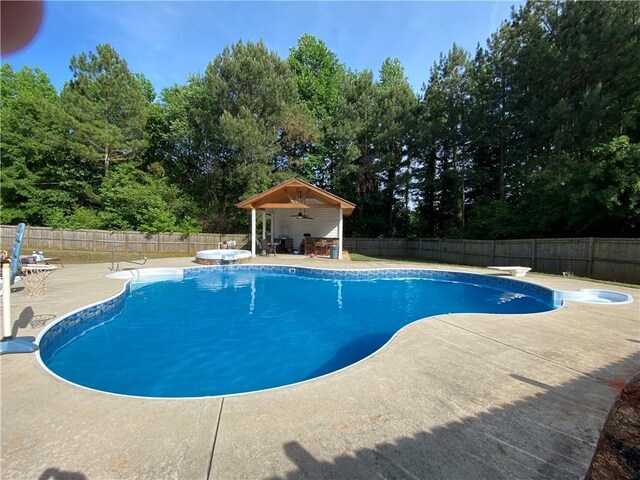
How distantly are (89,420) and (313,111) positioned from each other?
27.0 m

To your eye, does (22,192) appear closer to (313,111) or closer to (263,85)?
(263,85)

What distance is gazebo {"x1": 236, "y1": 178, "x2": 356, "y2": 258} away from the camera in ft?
50.4

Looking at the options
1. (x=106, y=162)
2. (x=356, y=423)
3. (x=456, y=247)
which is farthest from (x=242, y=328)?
(x=106, y=162)

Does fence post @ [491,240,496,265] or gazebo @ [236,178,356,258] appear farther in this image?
gazebo @ [236,178,356,258]

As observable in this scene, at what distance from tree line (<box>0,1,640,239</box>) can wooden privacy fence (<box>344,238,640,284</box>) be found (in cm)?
135

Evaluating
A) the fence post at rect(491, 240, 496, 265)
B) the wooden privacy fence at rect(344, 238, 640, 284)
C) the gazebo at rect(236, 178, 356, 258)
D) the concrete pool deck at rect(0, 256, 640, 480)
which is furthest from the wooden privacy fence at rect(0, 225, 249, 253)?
the concrete pool deck at rect(0, 256, 640, 480)

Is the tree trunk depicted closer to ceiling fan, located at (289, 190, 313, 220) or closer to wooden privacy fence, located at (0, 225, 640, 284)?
wooden privacy fence, located at (0, 225, 640, 284)

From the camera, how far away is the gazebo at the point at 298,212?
15.4m

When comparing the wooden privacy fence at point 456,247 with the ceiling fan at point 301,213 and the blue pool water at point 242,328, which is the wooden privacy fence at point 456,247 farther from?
the ceiling fan at point 301,213

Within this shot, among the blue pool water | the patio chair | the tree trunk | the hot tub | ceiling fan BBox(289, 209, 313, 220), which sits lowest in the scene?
the blue pool water

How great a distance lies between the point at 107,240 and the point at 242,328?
1549 centimetres

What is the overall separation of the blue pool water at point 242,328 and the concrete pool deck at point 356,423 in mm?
1199

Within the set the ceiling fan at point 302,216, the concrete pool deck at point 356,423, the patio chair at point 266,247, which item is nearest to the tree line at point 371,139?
the ceiling fan at point 302,216

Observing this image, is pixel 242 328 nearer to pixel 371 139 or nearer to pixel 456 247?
pixel 456 247
